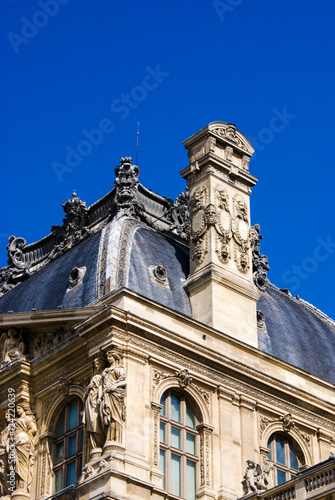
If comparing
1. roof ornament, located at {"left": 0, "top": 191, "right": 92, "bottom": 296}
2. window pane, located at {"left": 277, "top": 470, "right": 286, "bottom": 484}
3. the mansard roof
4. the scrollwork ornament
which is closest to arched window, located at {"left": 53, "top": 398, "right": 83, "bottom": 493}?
the scrollwork ornament

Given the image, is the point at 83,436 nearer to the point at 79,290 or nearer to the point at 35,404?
the point at 35,404

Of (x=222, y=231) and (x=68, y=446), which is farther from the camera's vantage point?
(x=222, y=231)

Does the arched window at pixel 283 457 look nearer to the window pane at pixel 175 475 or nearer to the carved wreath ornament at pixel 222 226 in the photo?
the window pane at pixel 175 475

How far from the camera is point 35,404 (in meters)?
34.6

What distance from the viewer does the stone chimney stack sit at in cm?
3559

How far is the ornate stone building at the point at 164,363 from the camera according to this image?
31578 millimetres

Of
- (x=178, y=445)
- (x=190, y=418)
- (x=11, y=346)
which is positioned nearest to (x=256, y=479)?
(x=178, y=445)

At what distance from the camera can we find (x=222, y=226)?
36719 mm

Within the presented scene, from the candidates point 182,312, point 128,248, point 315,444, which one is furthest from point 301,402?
point 128,248

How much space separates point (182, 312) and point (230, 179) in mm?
5089

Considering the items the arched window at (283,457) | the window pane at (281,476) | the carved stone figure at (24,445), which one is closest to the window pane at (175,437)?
the arched window at (283,457)

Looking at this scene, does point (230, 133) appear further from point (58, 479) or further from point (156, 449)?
point (58, 479)

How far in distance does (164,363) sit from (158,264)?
4.26m

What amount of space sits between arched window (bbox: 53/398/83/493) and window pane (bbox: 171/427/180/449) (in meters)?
2.46
